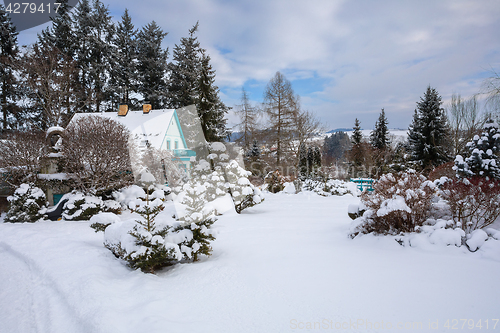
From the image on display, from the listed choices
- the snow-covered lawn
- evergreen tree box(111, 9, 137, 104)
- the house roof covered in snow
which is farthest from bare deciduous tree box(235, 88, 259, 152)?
the snow-covered lawn

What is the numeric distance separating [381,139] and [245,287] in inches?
1201

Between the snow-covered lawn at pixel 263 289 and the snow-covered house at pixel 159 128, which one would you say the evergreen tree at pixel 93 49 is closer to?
the snow-covered house at pixel 159 128

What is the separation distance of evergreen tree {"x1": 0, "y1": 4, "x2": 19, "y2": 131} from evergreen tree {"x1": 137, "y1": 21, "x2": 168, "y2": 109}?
32.4 feet

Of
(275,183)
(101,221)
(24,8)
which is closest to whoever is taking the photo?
(24,8)

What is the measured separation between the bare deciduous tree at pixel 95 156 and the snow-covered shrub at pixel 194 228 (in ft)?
20.0

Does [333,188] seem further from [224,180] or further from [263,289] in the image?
[263,289]

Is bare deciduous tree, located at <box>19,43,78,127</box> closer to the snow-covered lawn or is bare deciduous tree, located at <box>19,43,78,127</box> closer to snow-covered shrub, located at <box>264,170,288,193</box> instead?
snow-covered shrub, located at <box>264,170,288,193</box>

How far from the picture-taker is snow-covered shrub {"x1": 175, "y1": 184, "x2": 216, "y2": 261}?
14.0ft

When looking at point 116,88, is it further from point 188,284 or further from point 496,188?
point 496,188

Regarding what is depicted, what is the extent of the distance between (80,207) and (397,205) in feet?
31.2

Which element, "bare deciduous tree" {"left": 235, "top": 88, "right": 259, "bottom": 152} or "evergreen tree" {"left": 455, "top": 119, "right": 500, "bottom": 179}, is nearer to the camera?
"evergreen tree" {"left": 455, "top": 119, "right": 500, "bottom": 179}

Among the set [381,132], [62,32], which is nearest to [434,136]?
[381,132]

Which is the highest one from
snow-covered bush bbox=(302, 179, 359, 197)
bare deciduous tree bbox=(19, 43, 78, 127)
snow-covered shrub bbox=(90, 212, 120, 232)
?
bare deciduous tree bbox=(19, 43, 78, 127)

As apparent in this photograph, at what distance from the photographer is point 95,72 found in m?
24.3
